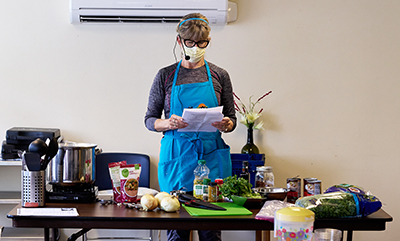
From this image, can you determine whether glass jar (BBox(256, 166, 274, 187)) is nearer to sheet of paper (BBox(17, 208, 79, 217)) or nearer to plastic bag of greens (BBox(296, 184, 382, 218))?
plastic bag of greens (BBox(296, 184, 382, 218))

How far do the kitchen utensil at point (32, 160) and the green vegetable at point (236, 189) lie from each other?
31.8 inches

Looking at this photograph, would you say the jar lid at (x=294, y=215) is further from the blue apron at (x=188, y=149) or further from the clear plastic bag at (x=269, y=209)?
the blue apron at (x=188, y=149)

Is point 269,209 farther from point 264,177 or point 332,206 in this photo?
point 264,177

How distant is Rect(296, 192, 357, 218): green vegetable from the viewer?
5.46ft

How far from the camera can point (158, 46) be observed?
3.57m

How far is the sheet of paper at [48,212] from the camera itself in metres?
1.68

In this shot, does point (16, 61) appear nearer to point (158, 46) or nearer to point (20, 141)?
point (20, 141)

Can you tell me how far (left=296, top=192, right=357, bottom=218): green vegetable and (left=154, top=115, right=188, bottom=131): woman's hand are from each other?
755 millimetres

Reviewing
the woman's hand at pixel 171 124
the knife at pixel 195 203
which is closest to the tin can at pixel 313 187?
the knife at pixel 195 203

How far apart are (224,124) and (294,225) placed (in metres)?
1.00

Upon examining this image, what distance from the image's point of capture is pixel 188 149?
229cm

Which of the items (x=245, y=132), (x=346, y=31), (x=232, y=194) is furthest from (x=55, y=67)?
(x=346, y=31)

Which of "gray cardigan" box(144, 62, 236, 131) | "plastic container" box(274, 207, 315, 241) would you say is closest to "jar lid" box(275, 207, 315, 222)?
"plastic container" box(274, 207, 315, 241)

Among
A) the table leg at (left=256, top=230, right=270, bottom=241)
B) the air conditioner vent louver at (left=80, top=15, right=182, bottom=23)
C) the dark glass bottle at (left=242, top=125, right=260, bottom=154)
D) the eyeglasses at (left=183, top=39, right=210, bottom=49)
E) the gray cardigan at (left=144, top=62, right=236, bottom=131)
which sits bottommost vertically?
the table leg at (left=256, top=230, right=270, bottom=241)
